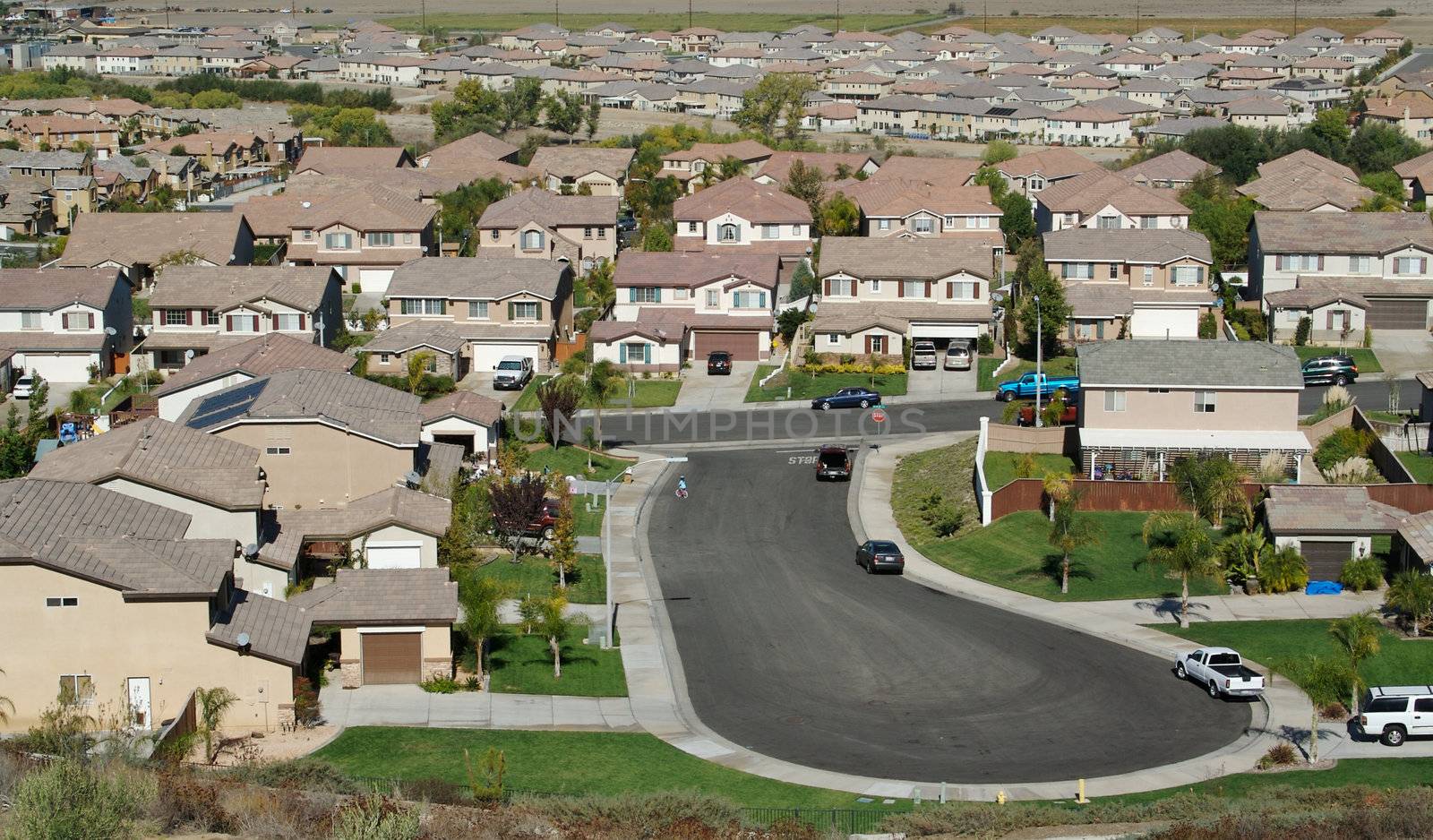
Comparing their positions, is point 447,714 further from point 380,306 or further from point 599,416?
point 380,306

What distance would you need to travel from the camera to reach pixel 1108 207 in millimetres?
104250

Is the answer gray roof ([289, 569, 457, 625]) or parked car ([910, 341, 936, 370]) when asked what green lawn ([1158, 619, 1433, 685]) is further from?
parked car ([910, 341, 936, 370])

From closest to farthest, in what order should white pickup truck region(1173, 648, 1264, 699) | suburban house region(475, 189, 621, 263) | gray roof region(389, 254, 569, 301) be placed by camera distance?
white pickup truck region(1173, 648, 1264, 699) → gray roof region(389, 254, 569, 301) → suburban house region(475, 189, 621, 263)

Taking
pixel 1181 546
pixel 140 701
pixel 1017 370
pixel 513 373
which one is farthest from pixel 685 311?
pixel 140 701

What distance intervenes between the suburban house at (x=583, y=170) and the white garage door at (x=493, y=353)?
3992 cm

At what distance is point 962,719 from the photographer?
4472 cm

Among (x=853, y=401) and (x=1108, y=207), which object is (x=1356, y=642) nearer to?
(x=853, y=401)

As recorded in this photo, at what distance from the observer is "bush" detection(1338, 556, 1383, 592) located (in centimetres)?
5356

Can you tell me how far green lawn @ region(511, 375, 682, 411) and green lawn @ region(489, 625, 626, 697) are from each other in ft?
88.2

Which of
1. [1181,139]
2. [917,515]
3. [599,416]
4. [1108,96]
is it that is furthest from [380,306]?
[1108,96]

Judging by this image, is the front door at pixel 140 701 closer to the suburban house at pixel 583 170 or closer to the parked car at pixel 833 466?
the parked car at pixel 833 466

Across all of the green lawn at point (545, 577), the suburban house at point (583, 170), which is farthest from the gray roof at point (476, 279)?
the suburban house at point (583, 170)

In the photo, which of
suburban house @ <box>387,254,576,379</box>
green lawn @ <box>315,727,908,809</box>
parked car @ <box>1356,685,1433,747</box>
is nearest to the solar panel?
suburban house @ <box>387,254,576,379</box>

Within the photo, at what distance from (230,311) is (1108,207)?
4988cm
